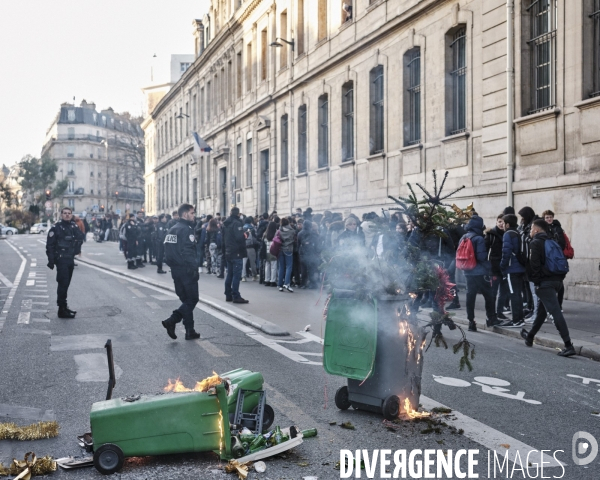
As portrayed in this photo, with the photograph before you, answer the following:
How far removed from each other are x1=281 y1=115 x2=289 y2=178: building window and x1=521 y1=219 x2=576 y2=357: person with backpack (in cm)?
2223

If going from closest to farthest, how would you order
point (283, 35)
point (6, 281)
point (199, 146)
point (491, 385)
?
point (491, 385), point (6, 281), point (283, 35), point (199, 146)

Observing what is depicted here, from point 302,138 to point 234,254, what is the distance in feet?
52.2

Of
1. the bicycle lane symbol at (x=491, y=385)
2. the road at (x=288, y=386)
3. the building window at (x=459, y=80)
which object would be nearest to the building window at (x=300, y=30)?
the building window at (x=459, y=80)

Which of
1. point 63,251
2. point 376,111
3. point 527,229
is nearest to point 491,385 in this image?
point 527,229

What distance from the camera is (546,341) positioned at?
9844 millimetres

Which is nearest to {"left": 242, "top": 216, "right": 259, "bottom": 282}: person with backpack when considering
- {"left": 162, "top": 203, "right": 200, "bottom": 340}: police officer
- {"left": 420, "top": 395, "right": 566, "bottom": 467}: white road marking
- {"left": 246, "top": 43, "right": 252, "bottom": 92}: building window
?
{"left": 162, "top": 203, "right": 200, "bottom": 340}: police officer

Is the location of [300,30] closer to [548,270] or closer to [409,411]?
[548,270]

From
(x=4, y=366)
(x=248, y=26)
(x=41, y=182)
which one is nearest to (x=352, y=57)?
(x=248, y=26)

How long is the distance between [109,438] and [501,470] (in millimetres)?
2434

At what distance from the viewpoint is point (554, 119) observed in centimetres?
1506

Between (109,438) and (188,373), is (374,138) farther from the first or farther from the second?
(109,438)

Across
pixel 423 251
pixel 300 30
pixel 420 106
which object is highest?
pixel 300 30

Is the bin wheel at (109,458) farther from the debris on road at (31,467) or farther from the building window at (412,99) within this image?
the building window at (412,99)

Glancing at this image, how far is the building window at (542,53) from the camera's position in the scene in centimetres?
1544
